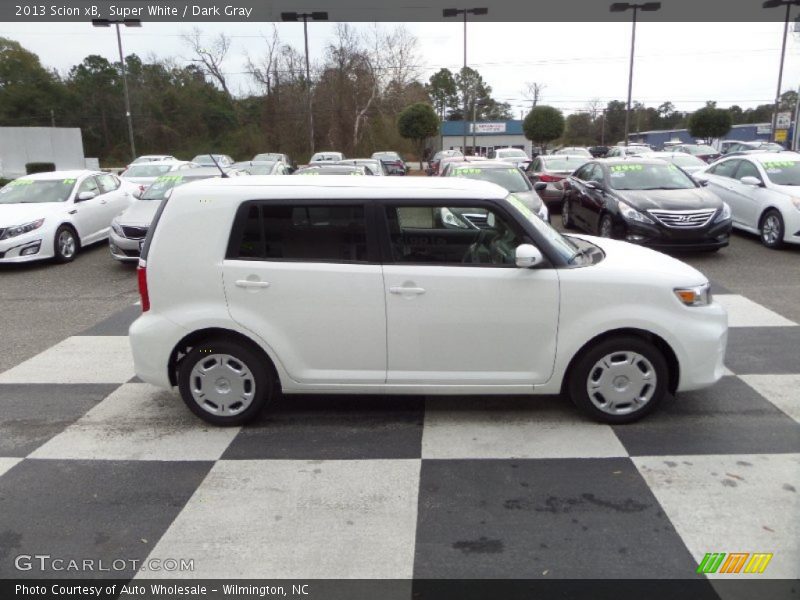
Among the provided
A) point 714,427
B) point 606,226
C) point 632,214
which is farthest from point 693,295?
point 606,226

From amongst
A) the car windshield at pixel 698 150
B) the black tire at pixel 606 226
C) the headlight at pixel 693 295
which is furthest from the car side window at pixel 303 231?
the car windshield at pixel 698 150

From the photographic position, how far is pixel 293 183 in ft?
14.5

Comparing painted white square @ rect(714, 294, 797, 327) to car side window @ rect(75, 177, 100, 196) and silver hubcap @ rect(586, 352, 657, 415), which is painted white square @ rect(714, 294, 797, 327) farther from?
car side window @ rect(75, 177, 100, 196)

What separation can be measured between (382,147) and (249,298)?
52058 mm

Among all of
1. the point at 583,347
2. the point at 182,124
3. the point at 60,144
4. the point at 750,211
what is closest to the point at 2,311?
the point at 583,347

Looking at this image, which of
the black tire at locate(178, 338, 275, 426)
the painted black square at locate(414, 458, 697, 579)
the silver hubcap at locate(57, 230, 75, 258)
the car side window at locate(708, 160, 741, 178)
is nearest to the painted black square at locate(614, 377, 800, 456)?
the painted black square at locate(414, 458, 697, 579)

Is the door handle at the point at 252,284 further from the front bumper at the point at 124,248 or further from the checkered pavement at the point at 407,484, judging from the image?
the front bumper at the point at 124,248

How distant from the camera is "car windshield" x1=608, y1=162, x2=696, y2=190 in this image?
1062 cm

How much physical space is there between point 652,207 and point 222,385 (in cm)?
760

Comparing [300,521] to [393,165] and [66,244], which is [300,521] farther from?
[393,165]

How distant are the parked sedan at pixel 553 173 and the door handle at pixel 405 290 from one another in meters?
10.9

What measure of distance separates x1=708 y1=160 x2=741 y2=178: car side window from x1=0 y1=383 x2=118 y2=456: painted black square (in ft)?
37.5

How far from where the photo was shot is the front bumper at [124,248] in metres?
10.2

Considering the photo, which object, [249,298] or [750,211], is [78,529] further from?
[750,211]
